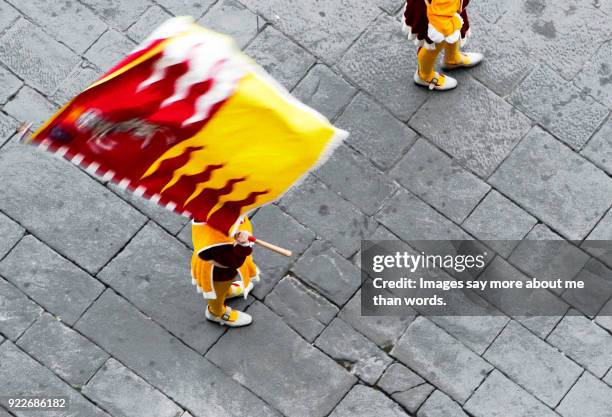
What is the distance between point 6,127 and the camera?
7625 mm

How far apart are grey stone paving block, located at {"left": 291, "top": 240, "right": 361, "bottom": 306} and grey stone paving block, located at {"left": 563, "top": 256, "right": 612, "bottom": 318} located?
65.9 inches

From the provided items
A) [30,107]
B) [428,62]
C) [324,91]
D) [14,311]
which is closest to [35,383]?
[14,311]

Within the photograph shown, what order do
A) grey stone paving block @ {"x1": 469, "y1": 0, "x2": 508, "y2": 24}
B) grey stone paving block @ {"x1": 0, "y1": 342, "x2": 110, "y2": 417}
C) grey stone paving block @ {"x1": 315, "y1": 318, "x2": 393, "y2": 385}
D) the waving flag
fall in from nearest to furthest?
the waving flag < grey stone paving block @ {"x1": 0, "y1": 342, "x2": 110, "y2": 417} < grey stone paving block @ {"x1": 315, "y1": 318, "x2": 393, "y2": 385} < grey stone paving block @ {"x1": 469, "y1": 0, "x2": 508, "y2": 24}

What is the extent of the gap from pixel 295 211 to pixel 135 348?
1606mm

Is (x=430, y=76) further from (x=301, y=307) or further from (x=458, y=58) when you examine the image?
(x=301, y=307)

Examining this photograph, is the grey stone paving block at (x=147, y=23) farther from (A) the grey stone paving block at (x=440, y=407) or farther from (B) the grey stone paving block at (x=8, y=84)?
(A) the grey stone paving block at (x=440, y=407)

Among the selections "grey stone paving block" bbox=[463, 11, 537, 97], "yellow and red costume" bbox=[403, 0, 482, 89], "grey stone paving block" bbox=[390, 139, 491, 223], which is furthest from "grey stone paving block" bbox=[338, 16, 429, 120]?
"grey stone paving block" bbox=[463, 11, 537, 97]

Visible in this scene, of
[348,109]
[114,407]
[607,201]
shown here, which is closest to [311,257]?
[348,109]

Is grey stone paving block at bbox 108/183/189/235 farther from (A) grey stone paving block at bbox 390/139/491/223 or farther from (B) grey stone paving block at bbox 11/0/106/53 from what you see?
(A) grey stone paving block at bbox 390/139/491/223

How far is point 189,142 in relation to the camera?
511cm

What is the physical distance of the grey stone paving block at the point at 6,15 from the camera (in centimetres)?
792

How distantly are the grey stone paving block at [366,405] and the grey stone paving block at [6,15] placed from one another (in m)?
4.08

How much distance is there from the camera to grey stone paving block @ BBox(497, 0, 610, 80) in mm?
8031

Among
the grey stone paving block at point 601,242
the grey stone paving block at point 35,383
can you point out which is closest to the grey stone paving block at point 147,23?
the grey stone paving block at point 35,383
